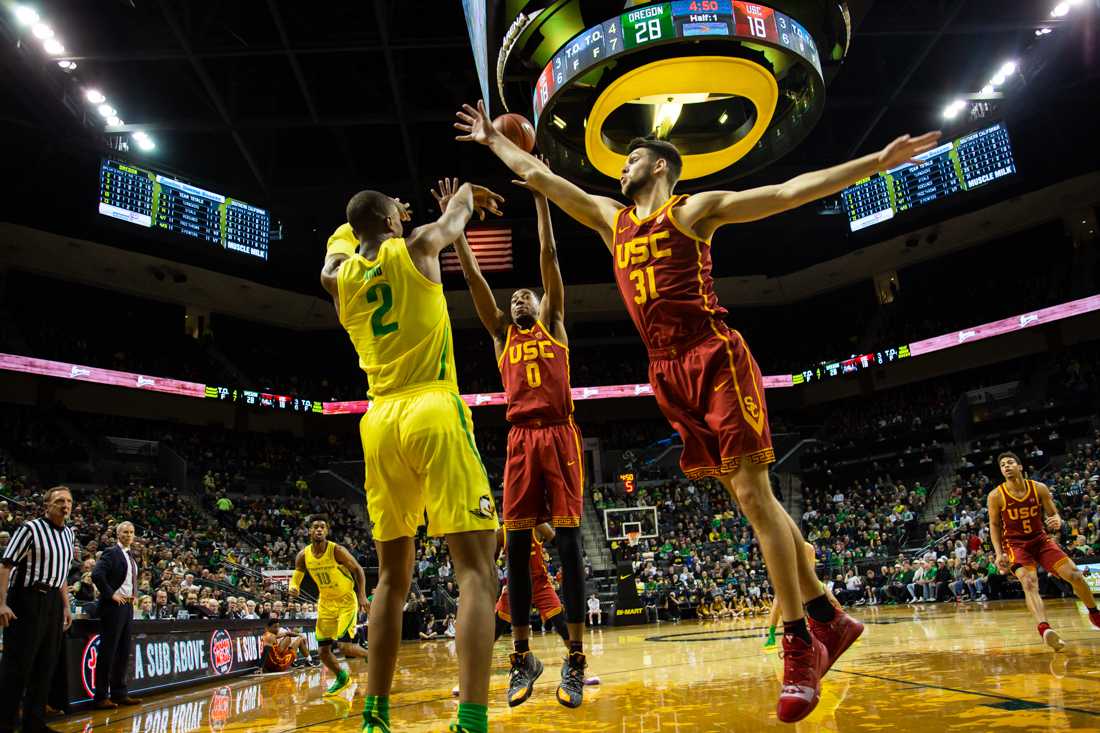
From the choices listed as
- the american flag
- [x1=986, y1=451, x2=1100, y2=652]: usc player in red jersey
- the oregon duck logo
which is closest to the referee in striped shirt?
the oregon duck logo

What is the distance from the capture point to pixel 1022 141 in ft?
70.1

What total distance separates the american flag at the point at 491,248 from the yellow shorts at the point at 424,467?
18.1 m

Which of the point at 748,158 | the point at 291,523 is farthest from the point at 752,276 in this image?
the point at 291,523

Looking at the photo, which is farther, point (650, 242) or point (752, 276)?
point (752, 276)

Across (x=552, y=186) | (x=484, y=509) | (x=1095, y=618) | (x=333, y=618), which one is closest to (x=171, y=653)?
(x=333, y=618)

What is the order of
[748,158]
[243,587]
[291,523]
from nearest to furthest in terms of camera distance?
[748,158], [243,587], [291,523]

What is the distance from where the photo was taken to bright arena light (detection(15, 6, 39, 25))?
14195 millimetres

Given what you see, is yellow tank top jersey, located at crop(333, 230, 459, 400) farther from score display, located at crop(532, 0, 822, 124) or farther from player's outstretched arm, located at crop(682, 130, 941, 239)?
score display, located at crop(532, 0, 822, 124)

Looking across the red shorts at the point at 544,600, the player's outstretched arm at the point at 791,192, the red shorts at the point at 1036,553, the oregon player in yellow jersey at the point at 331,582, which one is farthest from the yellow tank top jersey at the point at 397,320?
the red shorts at the point at 1036,553

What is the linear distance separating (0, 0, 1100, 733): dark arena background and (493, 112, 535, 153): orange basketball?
3.17 metres

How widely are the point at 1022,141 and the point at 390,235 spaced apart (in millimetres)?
23634

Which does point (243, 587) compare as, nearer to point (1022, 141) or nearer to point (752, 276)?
point (752, 276)

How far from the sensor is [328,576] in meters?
7.21

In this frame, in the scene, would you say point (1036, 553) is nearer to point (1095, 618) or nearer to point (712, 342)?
point (1095, 618)
